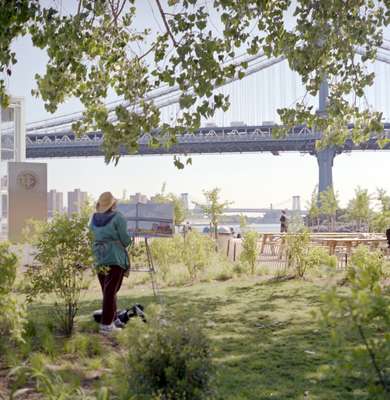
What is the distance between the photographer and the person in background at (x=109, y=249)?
18.5 feet

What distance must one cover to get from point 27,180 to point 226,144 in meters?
22.2

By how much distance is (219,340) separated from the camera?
534cm

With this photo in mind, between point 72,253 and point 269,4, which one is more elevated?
point 269,4

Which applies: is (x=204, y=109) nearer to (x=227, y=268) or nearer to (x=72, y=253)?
(x=72, y=253)

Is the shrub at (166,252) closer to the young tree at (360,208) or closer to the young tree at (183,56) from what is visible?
the young tree at (183,56)

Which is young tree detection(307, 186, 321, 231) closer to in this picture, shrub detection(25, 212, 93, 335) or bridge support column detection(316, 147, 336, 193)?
bridge support column detection(316, 147, 336, 193)

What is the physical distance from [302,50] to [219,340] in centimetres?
299

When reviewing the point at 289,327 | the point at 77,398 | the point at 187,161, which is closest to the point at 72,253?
the point at 187,161

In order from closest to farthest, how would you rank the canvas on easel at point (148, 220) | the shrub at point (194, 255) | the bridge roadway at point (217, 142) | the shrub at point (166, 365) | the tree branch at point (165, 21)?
the shrub at point (166, 365), the tree branch at point (165, 21), the canvas on easel at point (148, 220), the shrub at point (194, 255), the bridge roadway at point (217, 142)

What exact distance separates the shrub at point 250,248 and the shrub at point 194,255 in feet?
2.19

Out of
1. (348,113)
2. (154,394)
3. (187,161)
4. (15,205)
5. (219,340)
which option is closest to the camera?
(154,394)

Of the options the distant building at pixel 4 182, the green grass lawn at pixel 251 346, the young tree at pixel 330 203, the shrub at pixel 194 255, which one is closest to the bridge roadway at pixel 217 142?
the young tree at pixel 330 203

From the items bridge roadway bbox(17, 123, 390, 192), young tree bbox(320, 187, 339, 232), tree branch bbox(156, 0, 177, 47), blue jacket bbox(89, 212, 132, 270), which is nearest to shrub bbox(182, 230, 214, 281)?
blue jacket bbox(89, 212, 132, 270)

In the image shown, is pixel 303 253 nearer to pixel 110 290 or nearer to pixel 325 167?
pixel 110 290
